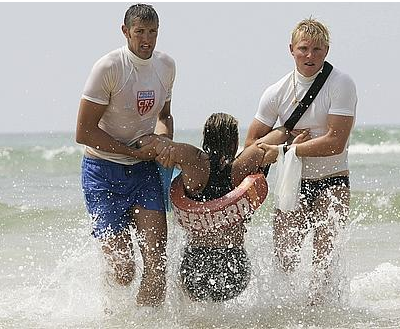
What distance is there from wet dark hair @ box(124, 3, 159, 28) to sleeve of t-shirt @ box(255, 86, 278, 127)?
936mm

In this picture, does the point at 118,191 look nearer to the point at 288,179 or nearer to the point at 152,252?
the point at 152,252

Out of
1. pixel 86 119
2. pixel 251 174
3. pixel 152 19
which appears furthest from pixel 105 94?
pixel 251 174

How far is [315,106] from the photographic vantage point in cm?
563

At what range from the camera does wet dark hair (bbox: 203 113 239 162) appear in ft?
18.2

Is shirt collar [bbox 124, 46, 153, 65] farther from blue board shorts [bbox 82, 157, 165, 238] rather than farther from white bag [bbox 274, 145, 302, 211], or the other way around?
white bag [bbox 274, 145, 302, 211]

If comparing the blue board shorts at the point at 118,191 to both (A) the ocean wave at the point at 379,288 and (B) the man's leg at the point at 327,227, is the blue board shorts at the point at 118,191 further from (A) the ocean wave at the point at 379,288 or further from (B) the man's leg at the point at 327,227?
(A) the ocean wave at the point at 379,288

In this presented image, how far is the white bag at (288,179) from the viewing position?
5.60m

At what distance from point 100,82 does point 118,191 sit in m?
0.80

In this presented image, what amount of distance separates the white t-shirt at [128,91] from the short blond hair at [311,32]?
35.2 inches

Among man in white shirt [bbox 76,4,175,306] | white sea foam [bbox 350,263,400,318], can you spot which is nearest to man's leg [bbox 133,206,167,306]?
man in white shirt [bbox 76,4,175,306]

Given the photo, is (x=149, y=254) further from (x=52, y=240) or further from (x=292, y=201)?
(x=52, y=240)

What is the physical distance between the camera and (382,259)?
8.48 metres

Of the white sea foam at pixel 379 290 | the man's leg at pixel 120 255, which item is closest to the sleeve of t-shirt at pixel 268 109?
the man's leg at pixel 120 255

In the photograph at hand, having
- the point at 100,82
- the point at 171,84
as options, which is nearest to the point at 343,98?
the point at 171,84
